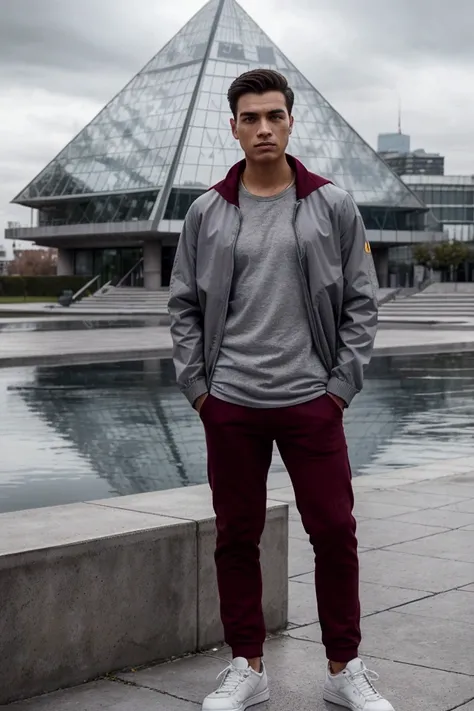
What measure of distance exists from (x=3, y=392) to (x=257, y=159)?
12.4 meters

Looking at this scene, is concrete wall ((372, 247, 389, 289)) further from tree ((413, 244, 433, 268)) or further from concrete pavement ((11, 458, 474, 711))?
concrete pavement ((11, 458, 474, 711))

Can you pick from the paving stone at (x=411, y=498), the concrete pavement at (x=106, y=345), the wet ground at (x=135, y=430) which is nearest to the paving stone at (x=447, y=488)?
the paving stone at (x=411, y=498)

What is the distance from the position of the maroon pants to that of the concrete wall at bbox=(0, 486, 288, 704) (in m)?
0.38

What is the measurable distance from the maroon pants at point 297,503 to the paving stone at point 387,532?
249cm

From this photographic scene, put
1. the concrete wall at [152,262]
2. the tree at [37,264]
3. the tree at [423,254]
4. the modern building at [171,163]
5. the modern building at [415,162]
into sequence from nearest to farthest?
1. the modern building at [171,163]
2. the concrete wall at [152,262]
3. the tree at [423,254]
4. the tree at [37,264]
5. the modern building at [415,162]

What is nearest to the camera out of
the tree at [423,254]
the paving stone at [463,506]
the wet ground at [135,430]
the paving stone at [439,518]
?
the paving stone at [439,518]

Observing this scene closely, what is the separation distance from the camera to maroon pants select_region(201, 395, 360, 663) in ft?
12.8

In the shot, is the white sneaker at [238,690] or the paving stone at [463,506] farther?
the paving stone at [463,506]

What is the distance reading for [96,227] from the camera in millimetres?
78688

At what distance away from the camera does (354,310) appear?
157 inches

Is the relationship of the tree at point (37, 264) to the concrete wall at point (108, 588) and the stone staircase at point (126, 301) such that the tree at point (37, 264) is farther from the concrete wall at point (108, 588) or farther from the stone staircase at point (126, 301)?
the concrete wall at point (108, 588)

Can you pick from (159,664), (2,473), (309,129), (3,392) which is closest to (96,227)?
(309,129)

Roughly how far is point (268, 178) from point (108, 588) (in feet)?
5.07

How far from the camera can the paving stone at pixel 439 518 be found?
7156 mm
